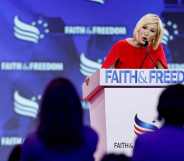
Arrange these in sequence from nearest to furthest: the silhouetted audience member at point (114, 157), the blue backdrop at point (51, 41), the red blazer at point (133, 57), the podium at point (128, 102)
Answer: the silhouetted audience member at point (114, 157)
the podium at point (128, 102)
the red blazer at point (133, 57)
the blue backdrop at point (51, 41)

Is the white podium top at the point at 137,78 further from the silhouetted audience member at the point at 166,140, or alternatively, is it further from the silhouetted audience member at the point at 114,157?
the silhouetted audience member at the point at 114,157

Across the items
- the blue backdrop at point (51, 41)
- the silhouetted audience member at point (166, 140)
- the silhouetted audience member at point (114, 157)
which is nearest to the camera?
the silhouetted audience member at point (114, 157)

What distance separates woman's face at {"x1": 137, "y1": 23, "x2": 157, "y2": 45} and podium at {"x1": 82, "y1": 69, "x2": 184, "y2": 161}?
71cm

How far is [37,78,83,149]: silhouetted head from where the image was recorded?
2699mm

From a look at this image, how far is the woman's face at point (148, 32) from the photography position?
485 centimetres

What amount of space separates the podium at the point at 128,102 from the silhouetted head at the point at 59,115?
136 centimetres

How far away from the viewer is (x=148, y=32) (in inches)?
191

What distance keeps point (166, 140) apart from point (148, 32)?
7.08ft

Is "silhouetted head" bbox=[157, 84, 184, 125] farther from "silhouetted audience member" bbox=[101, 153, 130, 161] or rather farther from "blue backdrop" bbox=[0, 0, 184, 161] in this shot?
"blue backdrop" bbox=[0, 0, 184, 161]

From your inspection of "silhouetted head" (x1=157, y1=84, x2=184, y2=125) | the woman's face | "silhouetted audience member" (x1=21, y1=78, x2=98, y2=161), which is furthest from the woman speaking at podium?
"silhouetted audience member" (x1=21, y1=78, x2=98, y2=161)

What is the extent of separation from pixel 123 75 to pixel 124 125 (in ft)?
1.08

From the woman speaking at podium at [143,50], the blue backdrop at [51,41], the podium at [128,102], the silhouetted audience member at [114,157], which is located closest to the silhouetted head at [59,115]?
the silhouetted audience member at [114,157]

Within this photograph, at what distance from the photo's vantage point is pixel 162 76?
13.7ft

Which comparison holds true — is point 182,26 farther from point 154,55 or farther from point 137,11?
point 154,55
